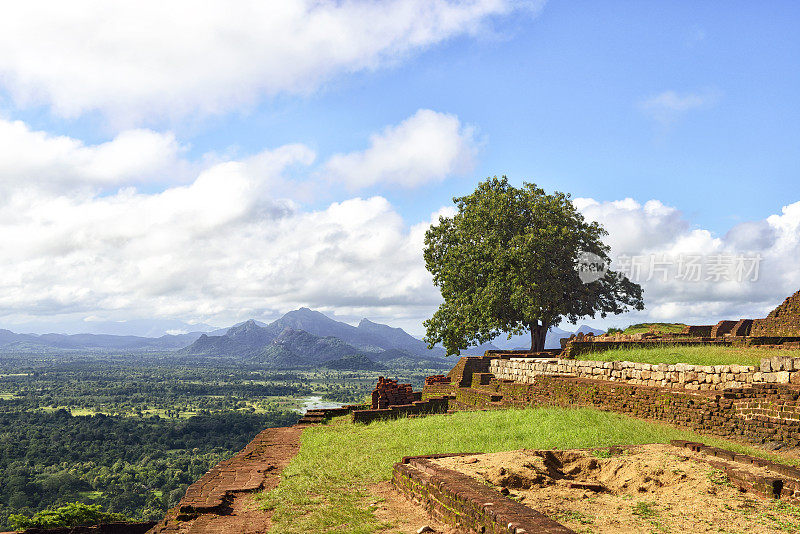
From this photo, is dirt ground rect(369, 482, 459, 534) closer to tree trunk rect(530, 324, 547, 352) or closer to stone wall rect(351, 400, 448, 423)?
→ stone wall rect(351, 400, 448, 423)

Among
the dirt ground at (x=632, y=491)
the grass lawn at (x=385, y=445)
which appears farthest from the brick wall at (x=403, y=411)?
the dirt ground at (x=632, y=491)

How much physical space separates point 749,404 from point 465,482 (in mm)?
7756

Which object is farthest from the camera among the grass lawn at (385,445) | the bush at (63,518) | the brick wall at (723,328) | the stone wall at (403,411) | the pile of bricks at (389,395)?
the brick wall at (723,328)

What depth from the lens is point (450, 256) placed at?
2830 cm

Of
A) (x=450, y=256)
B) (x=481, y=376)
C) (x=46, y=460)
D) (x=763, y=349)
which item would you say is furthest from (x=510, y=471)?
(x=46, y=460)

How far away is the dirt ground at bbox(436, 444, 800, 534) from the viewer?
598 centimetres

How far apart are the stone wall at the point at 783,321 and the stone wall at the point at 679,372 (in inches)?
351

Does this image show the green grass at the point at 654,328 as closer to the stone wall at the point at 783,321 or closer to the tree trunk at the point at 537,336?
the stone wall at the point at 783,321

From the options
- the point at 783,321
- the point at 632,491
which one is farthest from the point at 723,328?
the point at 632,491

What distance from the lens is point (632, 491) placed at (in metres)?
7.43

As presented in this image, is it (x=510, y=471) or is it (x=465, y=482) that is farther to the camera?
(x=510, y=471)

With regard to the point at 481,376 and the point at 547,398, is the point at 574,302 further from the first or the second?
the point at 547,398

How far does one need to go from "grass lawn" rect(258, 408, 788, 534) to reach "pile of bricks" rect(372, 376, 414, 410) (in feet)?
10.0

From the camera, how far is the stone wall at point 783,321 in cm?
2117
